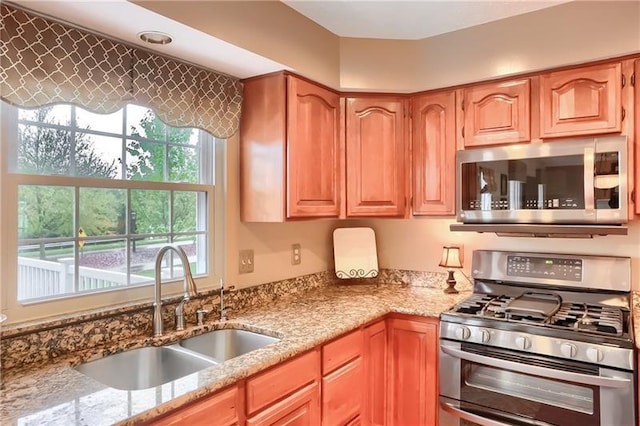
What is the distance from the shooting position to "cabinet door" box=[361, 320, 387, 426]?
2.17 m

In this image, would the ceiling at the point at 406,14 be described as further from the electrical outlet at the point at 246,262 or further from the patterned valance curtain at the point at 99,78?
the electrical outlet at the point at 246,262

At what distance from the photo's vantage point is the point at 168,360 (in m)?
1.73

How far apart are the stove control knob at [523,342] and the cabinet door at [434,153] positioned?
0.78m

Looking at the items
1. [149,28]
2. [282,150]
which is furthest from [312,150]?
[149,28]

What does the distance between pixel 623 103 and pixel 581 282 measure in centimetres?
92

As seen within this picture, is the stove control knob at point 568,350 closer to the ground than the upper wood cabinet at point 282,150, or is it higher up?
closer to the ground

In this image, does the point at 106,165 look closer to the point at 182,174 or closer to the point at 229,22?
the point at 182,174

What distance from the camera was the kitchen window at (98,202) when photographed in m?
1.50

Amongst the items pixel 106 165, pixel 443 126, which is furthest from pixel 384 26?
pixel 106 165

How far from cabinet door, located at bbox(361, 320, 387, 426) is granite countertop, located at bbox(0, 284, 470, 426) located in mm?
109

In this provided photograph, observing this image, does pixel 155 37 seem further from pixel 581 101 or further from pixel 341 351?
pixel 581 101

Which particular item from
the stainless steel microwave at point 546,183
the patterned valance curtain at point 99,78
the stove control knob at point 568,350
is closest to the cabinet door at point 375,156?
the stainless steel microwave at point 546,183

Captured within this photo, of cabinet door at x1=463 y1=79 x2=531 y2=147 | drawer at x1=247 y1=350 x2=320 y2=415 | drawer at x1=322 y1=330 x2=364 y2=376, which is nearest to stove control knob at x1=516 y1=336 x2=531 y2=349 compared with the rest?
drawer at x1=322 y1=330 x2=364 y2=376

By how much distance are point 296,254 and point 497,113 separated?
140cm
